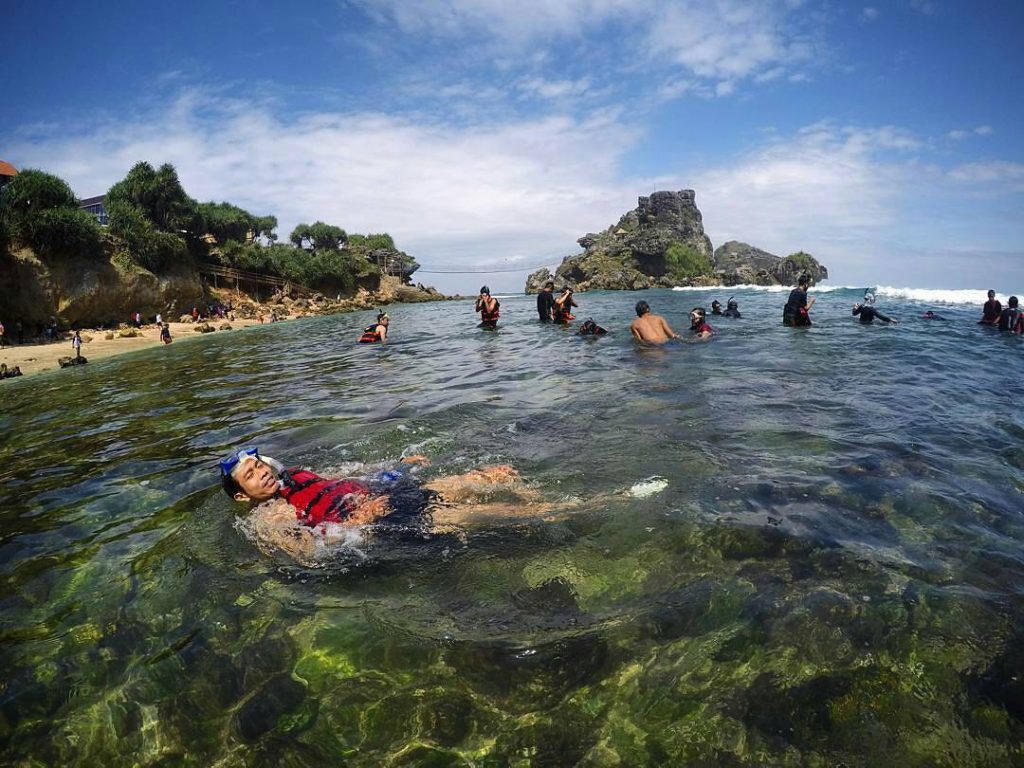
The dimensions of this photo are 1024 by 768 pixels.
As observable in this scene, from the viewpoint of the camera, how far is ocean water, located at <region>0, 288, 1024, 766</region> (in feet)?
7.54

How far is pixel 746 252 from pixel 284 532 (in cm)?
19561

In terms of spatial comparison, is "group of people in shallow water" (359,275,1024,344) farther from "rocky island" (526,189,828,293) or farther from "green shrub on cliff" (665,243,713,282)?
"green shrub on cliff" (665,243,713,282)

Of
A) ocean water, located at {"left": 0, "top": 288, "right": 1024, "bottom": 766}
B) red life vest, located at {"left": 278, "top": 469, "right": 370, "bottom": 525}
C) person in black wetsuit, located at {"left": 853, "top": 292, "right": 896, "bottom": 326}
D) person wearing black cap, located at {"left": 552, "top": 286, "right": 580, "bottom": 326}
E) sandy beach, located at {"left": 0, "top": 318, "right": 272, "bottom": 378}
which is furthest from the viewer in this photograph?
person wearing black cap, located at {"left": 552, "top": 286, "right": 580, "bottom": 326}

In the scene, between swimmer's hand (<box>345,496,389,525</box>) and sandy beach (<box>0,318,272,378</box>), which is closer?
swimmer's hand (<box>345,496,389,525</box>)

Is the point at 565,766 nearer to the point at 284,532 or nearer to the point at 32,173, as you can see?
the point at 284,532

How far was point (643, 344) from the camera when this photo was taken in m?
13.4

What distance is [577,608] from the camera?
10.0 feet

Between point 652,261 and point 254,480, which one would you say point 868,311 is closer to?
point 254,480

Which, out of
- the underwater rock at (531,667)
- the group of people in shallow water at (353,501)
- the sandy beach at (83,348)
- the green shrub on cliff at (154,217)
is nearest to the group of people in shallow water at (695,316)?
the group of people in shallow water at (353,501)

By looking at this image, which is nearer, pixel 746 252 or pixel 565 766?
pixel 565 766

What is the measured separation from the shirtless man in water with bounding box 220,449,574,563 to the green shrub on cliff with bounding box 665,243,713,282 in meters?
106

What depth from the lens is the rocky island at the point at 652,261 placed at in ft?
319

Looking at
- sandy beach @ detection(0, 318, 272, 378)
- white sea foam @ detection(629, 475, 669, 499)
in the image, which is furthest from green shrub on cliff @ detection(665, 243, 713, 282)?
white sea foam @ detection(629, 475, 669, 499)

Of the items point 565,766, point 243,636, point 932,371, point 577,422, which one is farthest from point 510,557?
point 932,371
